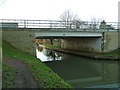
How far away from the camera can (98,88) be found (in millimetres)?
8375

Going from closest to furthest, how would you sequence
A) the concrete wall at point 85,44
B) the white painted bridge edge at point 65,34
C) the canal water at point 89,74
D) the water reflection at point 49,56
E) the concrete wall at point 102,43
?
the canal water at point 89,74 → the white painted bridge edge at point 65,34 → the concrete wall at point 102,43 → the water reflection at point 49,56 → the concrete wall at point 85,44

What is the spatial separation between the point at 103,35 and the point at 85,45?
4222 mm

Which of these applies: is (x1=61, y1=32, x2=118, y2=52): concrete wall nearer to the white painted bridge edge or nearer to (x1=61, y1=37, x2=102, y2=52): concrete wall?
(x1=61, y1=37, x2=102, y2=52): concrete wall

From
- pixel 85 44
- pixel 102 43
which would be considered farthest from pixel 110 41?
pixel 85 44

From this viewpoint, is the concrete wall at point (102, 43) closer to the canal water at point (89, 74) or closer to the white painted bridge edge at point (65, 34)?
the white painted bridge edge at point (65, 34)

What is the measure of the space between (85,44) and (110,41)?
4502 mm

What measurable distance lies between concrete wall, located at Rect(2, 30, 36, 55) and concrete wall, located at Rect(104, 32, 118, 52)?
11.0m

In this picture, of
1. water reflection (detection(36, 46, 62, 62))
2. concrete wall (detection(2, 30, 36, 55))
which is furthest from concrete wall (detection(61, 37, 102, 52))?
concrete wall (detection(2, 30, 36, 55))

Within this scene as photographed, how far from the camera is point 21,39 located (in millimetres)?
17656

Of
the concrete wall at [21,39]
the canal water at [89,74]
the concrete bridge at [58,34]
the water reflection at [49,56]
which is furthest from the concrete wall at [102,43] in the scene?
the concrete wall at [21,39]

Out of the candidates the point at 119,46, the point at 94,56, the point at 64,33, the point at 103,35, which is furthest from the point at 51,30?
the point at 119,46

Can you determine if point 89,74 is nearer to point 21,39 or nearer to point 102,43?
point 21,39

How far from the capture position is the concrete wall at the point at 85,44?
885 inches

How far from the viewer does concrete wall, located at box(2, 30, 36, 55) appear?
682 inches
